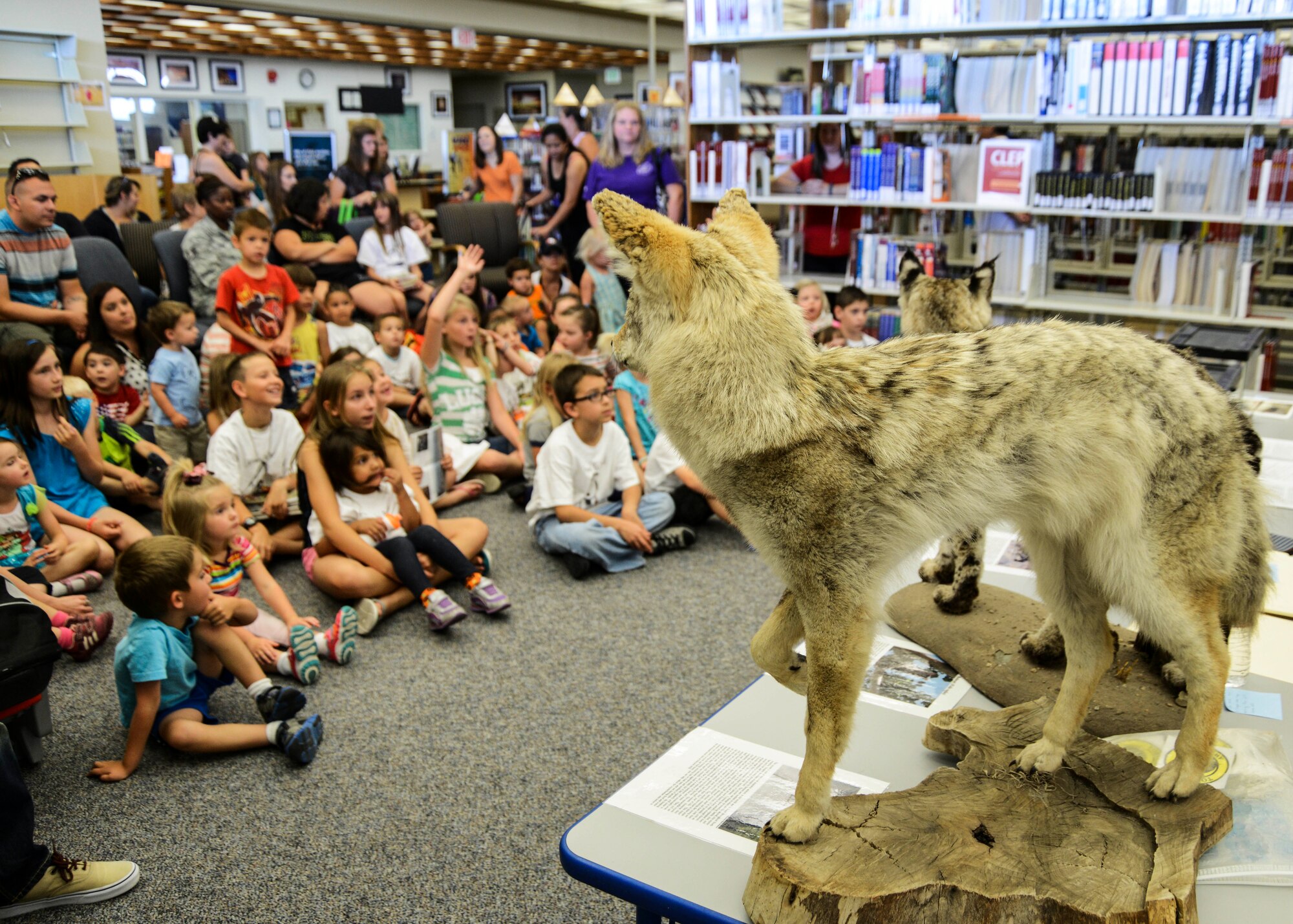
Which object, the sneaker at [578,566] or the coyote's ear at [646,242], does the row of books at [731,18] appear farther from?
the coyote's ear at [646,242]

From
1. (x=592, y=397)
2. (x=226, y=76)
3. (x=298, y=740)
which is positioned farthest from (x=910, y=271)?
(x=226, y=76)

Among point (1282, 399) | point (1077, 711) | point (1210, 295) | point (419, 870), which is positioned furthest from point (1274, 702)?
point (1210, 295)

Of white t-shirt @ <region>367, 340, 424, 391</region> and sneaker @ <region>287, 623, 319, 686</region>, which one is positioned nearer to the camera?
sneaker @ <region>287, 623, 319, 686</region>

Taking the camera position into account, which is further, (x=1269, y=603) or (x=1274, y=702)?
(x=1269, y=603)

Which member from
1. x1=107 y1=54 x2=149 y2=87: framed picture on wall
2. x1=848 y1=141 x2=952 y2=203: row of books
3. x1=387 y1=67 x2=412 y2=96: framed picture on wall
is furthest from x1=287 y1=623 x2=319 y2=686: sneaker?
x1=387 y1=67 x2=412 y2=96: framed picture on wall

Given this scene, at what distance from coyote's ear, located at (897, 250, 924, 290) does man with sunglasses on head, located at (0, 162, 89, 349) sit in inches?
160

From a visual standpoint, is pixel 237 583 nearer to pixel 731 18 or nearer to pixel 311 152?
pixel 731 18

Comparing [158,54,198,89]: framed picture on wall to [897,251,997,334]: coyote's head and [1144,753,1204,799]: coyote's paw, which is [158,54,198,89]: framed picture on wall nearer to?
[897,251,997,334]: coyote's head

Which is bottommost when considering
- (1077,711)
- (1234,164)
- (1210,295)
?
(1077,711)

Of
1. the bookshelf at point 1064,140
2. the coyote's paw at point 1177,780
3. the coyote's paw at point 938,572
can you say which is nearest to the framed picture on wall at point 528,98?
the bookshelf at point 1064,140

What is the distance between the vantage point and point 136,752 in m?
2.87

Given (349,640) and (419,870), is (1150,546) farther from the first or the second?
(349,640)

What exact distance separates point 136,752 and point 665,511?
250 cm

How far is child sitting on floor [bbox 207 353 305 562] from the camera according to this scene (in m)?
4.21
